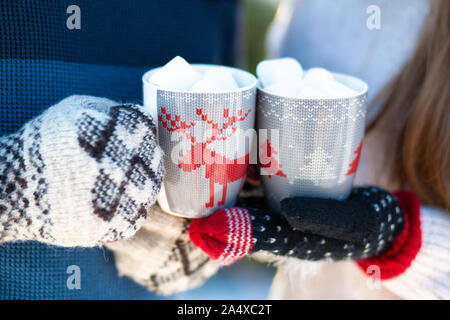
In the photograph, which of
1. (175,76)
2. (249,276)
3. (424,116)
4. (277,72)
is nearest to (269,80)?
(277,72)

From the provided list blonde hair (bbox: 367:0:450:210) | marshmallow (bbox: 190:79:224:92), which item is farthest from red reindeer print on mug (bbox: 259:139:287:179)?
blonde hair (bbox: 367:0:450:210)

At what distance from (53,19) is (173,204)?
283 mm

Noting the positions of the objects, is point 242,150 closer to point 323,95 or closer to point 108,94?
point 323,95

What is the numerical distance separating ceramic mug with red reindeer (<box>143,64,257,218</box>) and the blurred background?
20 cm

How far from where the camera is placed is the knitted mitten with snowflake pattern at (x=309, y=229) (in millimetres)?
437

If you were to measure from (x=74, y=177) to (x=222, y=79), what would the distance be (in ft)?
0.67

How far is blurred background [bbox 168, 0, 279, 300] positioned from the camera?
2.29 feet

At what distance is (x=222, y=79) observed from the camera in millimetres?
446

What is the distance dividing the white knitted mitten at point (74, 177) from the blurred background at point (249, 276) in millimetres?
298

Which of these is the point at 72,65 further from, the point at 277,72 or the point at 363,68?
the point at 363,68

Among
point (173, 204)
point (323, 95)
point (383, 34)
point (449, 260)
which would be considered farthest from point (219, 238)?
point (383, 34)

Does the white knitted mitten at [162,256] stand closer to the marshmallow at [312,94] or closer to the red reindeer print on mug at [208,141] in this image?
the red reindeer print on mug at [208,141]
